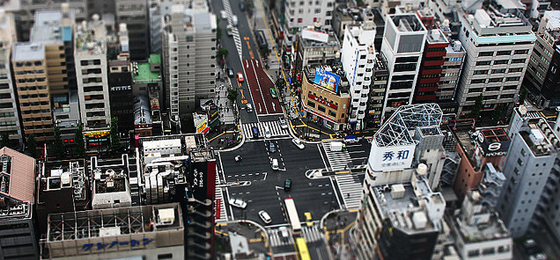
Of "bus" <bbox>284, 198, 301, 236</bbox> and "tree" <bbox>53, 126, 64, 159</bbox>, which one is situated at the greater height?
"tree" <bbox>53, 126, 64, 159</bbox>

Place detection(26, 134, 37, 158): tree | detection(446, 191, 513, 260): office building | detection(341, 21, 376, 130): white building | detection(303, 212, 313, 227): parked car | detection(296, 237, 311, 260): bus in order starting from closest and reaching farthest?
detection(446, 191, 513, 260): office building → detection(296, 237, 311, 260): bus → detection(303, 212, 313, 227): parked car → detection(26, 134, 37, 158): tree → detection(341, 21, 376, 130): white building

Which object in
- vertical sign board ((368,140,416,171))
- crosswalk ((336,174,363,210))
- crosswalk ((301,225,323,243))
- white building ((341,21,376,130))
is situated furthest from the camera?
white building ((341,21,376,130))

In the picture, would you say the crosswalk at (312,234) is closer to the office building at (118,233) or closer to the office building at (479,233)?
the office building at (118,233)

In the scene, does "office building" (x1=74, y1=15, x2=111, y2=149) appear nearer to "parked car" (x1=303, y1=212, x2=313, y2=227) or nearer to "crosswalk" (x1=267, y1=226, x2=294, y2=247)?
"crosswalk" (x1=267, y1=226, x2=294, y2=247)

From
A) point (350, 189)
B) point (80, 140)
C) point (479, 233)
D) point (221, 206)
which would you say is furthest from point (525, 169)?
point (80, 140)

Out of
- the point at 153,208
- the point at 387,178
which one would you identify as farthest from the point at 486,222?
the point at 153,208

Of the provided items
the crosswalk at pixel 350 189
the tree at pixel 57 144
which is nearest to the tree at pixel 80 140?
the tree at pixel 57 144

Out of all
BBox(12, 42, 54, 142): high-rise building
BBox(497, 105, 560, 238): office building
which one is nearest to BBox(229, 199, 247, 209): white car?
BBox(12, 42, 54, 142): high-rise building

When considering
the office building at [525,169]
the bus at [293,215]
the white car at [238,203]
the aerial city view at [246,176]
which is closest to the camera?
the aerial city view at [246,176]
